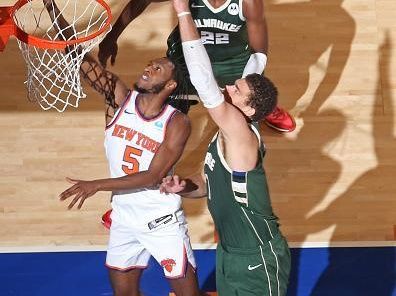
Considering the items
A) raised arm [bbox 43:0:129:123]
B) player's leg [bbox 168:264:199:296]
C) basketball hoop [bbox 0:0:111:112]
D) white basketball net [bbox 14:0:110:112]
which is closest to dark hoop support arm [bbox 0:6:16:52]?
basketball hoop [bbox 0:0:111:112]

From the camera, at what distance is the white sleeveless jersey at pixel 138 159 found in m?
Answer: 5.23

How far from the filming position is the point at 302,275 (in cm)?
607

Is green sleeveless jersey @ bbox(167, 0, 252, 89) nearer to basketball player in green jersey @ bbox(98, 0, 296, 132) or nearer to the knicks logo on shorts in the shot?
basketball player in green jersey @ bbox(98, 0, 296, 132)

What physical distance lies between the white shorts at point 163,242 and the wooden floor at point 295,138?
106cm

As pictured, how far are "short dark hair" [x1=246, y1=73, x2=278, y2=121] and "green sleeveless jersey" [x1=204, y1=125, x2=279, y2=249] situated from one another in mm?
125

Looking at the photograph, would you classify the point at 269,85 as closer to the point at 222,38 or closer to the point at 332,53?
the point at 222,38

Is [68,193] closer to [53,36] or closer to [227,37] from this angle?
[227,37]

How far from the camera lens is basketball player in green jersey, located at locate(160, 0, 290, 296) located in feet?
14.8

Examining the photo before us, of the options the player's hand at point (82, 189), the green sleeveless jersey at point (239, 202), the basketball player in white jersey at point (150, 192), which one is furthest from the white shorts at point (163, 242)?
the player's hand at point (82, 189)

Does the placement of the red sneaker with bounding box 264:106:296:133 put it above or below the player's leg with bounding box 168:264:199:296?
below

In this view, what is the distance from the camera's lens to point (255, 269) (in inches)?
190

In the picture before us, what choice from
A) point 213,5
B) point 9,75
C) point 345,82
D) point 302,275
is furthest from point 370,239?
point 9,75

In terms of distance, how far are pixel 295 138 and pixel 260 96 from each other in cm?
245

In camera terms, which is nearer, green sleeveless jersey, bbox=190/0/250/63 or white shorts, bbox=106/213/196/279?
white shorts, bbox=106/213/196/279
